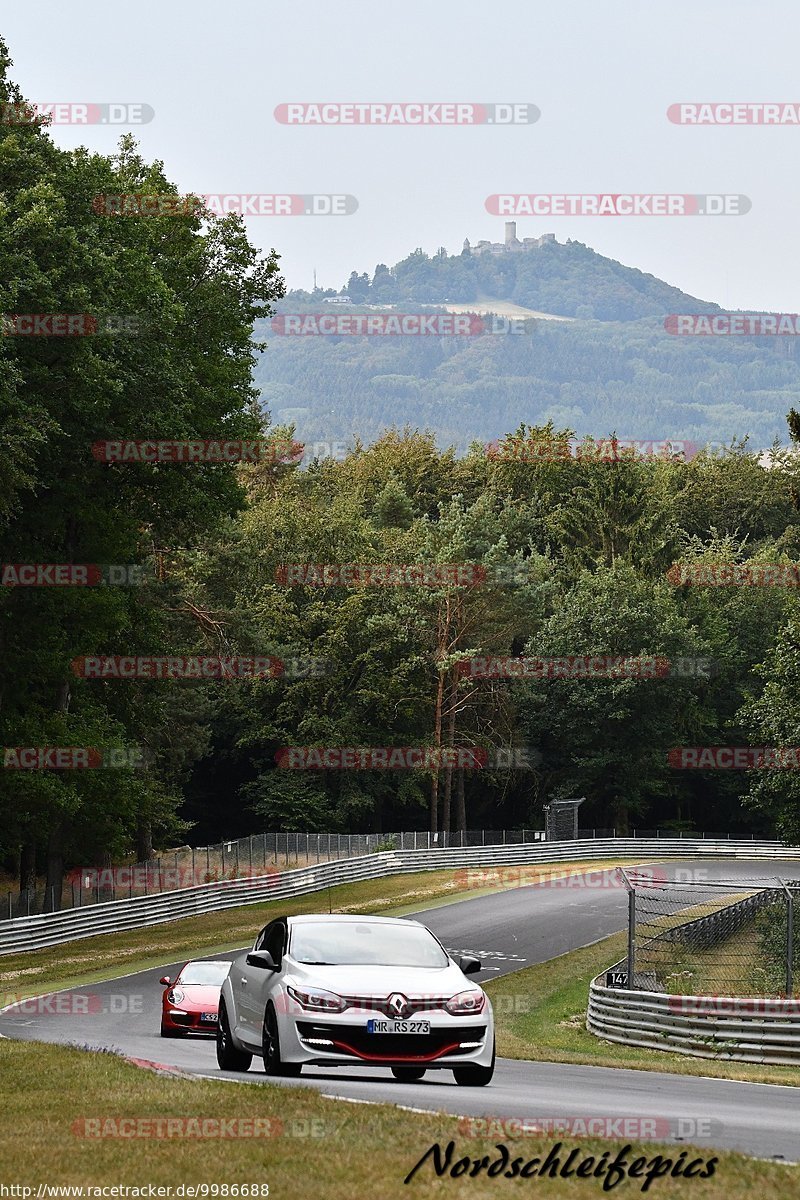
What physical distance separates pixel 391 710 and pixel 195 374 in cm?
3856

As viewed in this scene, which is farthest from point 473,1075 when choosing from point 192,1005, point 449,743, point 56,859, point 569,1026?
point 449,743

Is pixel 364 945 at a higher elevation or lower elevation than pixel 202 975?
higher

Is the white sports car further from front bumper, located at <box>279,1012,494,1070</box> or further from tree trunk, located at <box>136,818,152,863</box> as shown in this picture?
tree trunk, located at <box>136,818,152,863</box>

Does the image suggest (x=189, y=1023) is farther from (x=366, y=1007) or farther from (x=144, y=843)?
(x=144, y=843)

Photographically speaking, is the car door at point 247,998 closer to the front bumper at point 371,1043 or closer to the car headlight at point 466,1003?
the front bumper at point 371,1043

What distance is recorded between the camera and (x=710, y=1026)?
2044 cm

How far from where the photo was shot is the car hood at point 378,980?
12.9 m

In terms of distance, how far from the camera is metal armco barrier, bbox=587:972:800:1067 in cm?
1944

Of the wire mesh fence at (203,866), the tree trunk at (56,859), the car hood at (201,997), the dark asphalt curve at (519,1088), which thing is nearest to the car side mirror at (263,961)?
the dark asphalt curve at (519,1088)

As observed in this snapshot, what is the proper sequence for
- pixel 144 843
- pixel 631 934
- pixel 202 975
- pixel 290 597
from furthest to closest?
pixel 290 597, pixel 144 843, pixel 631 934, pixel 202 975

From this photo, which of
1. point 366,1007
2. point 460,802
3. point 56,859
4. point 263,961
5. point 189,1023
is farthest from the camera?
point 460,802

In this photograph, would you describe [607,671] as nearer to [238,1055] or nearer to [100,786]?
[100,786]

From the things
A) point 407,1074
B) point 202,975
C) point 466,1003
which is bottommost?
point 202,975

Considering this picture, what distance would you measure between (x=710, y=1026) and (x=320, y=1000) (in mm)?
9137
